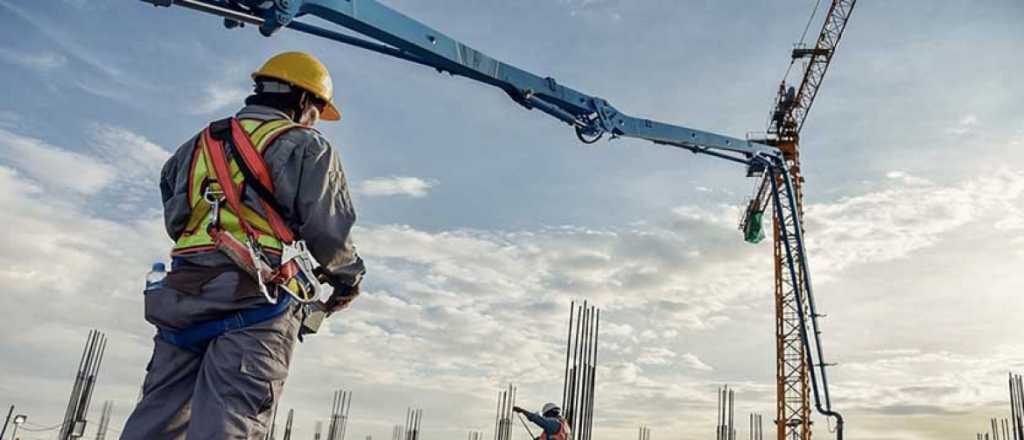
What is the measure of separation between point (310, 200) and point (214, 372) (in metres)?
0.55

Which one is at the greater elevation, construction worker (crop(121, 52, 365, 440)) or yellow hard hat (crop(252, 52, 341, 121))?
yellow hard hat (crop(252, 52, 341, 121))

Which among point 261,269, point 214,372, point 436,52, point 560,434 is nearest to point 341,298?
point 261,269

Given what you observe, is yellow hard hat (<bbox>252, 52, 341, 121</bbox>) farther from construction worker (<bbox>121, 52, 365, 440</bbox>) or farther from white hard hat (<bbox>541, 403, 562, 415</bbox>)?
white hard hat (<bbox>541, 403, 562, 415</bbox>)

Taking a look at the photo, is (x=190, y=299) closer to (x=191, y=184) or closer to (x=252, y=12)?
(x=191, y=184)

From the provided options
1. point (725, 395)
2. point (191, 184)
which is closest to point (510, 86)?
point (191, 184)

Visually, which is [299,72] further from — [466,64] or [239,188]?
[466,64]

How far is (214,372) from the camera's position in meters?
2.13

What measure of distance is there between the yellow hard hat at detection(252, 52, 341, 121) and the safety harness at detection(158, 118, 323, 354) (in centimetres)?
31

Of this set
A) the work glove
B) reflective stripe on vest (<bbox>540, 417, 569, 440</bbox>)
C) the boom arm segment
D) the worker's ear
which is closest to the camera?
the work glove

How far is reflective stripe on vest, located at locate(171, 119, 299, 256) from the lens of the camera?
7.43 feet

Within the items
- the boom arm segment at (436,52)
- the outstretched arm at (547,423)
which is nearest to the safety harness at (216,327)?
the boom arm segment at (436,52)

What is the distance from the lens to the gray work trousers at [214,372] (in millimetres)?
2090

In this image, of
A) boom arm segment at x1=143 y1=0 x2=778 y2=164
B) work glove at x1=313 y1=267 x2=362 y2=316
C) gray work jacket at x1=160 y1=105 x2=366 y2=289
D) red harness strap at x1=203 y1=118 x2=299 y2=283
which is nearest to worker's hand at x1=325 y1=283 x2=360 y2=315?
work glove at x1=313 y1=267 x2=362 y2=316

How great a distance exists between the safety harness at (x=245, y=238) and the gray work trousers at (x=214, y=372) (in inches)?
1.2
